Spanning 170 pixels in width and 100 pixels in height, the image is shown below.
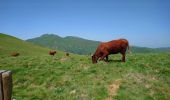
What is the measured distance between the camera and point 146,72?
18047 millimetres

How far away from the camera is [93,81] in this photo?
1664 cm

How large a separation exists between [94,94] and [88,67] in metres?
5.09

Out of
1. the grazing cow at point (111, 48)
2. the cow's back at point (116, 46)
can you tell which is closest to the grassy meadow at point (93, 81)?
the grazing cow at point (111, 48)

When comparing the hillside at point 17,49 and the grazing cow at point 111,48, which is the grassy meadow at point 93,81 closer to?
the grazing cow at point 111,48

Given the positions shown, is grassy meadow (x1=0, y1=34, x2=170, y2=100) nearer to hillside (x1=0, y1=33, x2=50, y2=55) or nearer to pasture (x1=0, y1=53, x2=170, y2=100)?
pasture (x1=0, y1=53, x2=170, y2=100)

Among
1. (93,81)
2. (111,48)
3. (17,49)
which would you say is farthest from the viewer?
(17,49)

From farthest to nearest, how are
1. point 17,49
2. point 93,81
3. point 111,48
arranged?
point 17,49
point 111,48
point 93,81

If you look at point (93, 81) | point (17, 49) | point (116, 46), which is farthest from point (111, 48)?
point (17, 49)

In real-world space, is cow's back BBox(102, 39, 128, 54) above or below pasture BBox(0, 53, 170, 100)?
above

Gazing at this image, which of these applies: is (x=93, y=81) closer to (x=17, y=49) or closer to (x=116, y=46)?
(x=116, y=46)

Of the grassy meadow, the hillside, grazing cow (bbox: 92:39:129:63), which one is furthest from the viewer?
the hillside

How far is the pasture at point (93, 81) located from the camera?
586 inches

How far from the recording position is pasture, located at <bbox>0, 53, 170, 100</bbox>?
1488 cm

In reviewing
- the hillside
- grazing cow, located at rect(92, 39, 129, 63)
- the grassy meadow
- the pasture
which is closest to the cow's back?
grazing cow, located at rect(92, 39, 129, 63)
